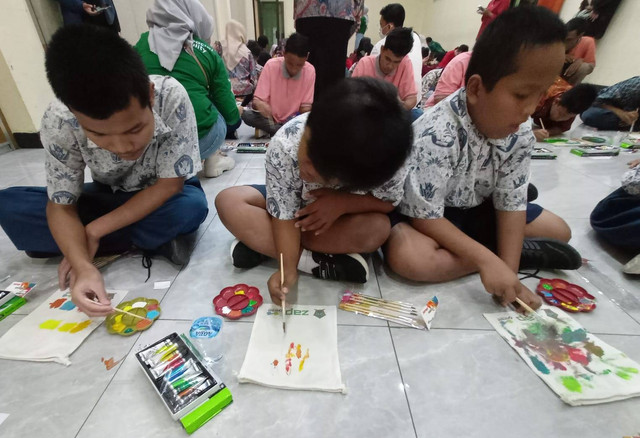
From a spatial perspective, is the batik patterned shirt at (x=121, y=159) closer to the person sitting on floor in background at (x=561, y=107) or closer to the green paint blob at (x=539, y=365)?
the green paint blob at (x=539, y=365)

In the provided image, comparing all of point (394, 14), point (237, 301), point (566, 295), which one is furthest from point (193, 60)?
point (394, 14)

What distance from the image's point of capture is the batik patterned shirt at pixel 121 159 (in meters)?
0.75

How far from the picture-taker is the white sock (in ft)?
2.98

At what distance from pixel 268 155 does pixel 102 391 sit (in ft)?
1.90

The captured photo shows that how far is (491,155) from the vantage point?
850mm

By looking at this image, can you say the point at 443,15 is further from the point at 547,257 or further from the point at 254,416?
the point at 254,416

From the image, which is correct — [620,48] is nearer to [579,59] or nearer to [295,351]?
[579,59]

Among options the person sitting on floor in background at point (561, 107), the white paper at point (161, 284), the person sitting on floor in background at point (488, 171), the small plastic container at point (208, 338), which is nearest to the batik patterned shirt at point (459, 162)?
the person sitting on floor in background at point (488, 171)

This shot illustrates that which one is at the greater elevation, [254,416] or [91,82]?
[91,82]

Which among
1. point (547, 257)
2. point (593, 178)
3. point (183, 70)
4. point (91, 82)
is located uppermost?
point (91, 82)

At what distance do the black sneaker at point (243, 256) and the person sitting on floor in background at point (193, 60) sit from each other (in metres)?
0.81

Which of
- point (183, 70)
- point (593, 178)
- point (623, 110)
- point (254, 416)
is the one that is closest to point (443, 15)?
point (623, 110)

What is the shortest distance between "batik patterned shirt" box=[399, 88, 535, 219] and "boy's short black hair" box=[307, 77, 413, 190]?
0.30 meters

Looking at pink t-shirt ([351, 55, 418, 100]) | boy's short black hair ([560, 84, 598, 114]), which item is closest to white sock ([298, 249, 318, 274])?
pink t-shirt ([351, 55, 418, 100])
